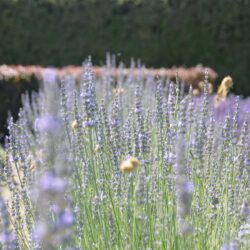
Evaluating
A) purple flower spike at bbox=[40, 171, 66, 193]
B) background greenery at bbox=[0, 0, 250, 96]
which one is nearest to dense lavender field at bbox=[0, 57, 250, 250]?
purple flower spike at bbox=[40, 171, 66, 193]

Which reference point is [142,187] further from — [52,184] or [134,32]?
[134,32]

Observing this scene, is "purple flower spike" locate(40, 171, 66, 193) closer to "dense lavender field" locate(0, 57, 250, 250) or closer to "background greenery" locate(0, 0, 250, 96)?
"dense lavender field" locate(0, 57, 250, 250)

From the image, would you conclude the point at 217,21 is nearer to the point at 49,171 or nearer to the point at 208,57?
the point at 208,57

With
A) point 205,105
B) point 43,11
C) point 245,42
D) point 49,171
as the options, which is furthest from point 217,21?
point 49,171

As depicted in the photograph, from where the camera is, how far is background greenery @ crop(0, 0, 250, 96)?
474 inches

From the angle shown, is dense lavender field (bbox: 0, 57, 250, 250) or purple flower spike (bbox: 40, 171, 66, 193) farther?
dense lavender field (bbox: 0, 57, 250, 250)

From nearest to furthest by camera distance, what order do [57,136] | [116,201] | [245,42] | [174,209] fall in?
[57,136]
[174,209]
[116,201]
[245,42]

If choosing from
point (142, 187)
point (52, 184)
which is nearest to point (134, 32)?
point (142, 187)

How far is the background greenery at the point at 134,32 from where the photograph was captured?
12.0 metres

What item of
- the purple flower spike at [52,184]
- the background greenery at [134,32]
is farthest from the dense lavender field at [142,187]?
the background greenery at [134,32]

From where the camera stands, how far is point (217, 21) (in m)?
12.1

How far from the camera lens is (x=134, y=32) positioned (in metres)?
12.2

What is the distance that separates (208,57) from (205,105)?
29.8 feet

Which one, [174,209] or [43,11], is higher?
[174,209]
